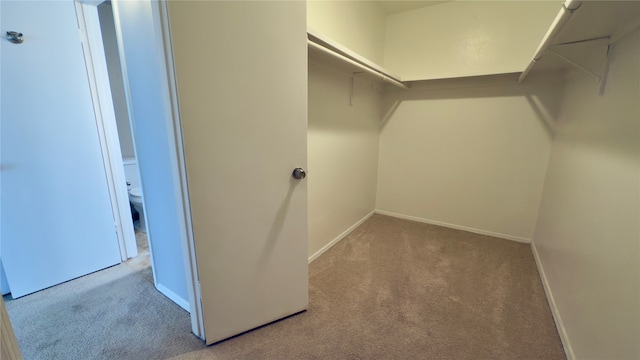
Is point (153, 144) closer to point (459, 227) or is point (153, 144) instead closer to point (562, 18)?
point (562, 18)

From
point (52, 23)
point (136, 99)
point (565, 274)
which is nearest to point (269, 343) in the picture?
point (136, 99)

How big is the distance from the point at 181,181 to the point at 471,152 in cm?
298

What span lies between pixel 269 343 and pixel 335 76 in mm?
2100

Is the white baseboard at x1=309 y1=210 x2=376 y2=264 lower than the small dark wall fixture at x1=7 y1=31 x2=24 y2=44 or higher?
lower

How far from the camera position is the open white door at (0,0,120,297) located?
5.65 feet

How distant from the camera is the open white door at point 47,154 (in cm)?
172

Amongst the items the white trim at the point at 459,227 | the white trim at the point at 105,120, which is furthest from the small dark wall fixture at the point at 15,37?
the white trim at the point at 459,227

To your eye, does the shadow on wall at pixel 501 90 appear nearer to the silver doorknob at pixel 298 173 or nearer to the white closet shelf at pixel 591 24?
the white closet shelf at pixel 591 24

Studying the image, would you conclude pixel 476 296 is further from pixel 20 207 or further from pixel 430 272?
pixel 20 207

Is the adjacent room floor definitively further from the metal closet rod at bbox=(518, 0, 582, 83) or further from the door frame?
the metal closet rod at bbox=(518, 0, 582, 83)

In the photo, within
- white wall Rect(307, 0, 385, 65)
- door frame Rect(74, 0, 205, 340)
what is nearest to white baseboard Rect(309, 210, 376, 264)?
door frame Rect(74, 0, 205, 340)

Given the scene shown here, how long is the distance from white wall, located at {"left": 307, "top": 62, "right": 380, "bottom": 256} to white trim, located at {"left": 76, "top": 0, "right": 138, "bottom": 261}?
163 centimetres

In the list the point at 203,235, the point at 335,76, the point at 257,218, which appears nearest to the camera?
the point at 203,235

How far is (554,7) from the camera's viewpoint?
7.82 feet
